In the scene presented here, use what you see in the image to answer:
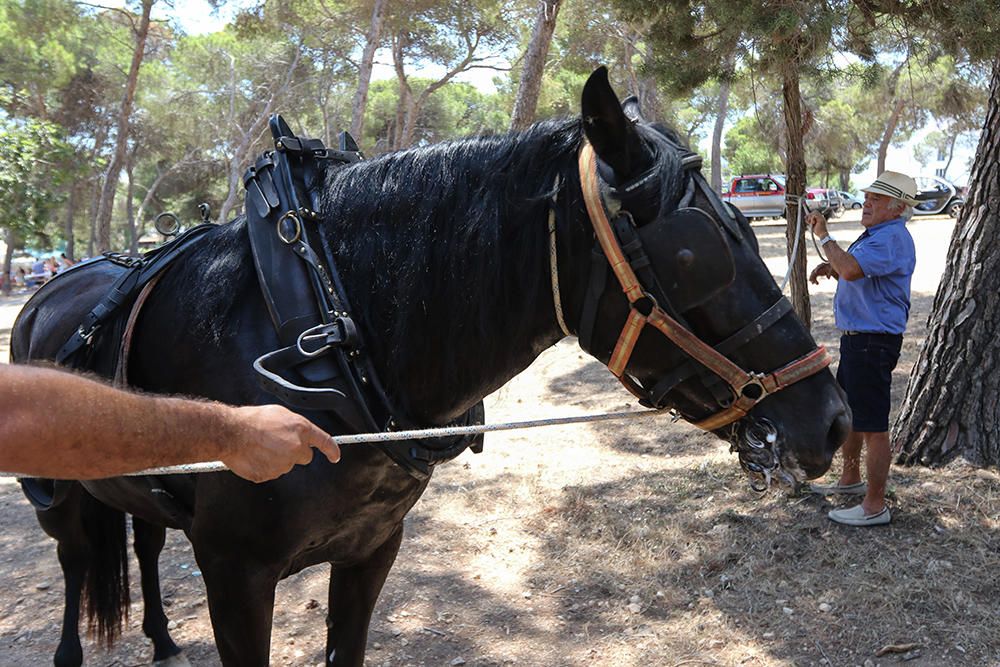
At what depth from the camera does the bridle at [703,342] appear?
5.52 feet

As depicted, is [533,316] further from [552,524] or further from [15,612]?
[15,612]

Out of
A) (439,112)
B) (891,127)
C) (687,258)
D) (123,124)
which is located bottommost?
(687,258)

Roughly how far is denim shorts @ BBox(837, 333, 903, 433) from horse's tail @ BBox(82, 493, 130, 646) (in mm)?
3682

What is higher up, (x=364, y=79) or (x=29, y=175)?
(x=364, y=79)

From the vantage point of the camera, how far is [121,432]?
1.22 metres

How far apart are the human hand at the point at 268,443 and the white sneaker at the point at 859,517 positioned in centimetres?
350

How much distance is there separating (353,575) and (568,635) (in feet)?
4.73

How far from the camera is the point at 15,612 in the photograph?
3.92 m

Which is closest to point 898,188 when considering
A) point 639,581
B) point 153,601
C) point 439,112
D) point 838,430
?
point 639,581

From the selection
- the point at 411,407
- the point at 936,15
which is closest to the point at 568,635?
the point at 411,407

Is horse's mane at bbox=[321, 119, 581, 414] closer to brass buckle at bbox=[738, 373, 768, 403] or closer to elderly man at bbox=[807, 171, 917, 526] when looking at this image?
brass buckle at bbox=[738, 373, 768, 403]

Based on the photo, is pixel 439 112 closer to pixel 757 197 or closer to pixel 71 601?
pixel 757 197

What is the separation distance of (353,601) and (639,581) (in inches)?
73.8

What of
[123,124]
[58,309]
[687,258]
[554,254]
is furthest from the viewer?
[123,124]
